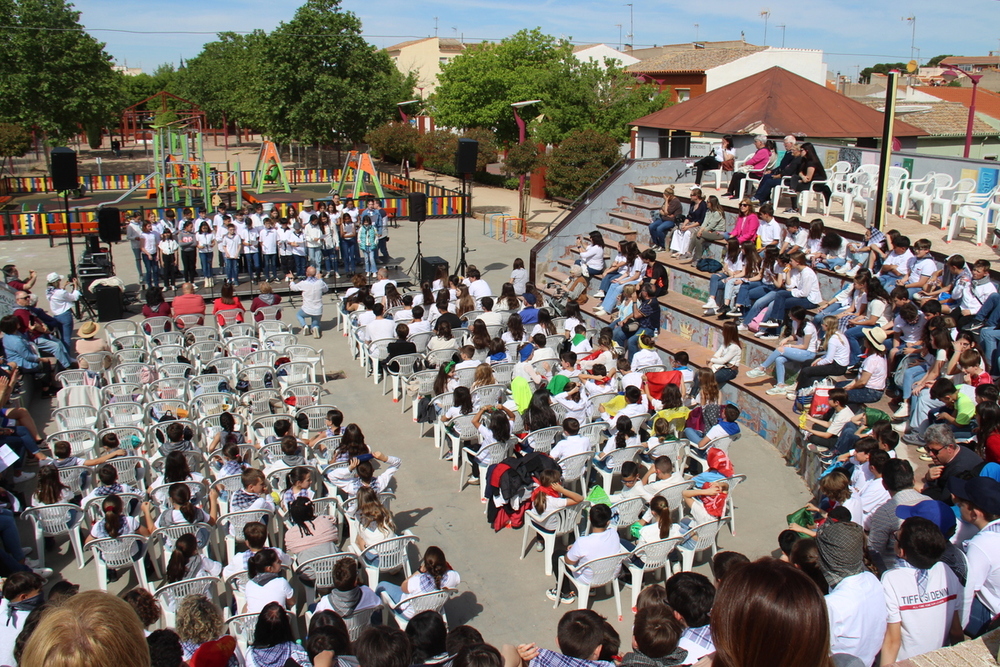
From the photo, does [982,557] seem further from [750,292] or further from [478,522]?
[750,292]

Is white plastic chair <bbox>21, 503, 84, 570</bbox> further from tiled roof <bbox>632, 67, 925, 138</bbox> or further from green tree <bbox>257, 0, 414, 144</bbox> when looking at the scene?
green tree <bbox>257, 0, 414, 144</bbox>

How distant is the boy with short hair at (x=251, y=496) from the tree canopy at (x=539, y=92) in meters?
24.4

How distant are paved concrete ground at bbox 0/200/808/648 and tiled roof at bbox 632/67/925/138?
9594 millimetres

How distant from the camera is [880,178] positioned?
38.0 feet

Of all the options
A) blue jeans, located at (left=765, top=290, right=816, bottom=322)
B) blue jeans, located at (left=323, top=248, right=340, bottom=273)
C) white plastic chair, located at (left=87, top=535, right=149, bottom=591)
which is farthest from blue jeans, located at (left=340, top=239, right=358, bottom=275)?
white plastic chair, located at (left=87, top=535, right=149, bottom=591)

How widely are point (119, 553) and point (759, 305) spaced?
9.14m

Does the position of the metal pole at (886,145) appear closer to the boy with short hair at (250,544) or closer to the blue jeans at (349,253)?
the boy with short hair at (250,544)

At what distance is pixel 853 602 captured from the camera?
4.51 metres

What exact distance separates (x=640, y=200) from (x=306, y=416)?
10793mm

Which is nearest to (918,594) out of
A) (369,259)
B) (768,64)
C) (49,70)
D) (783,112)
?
(369,259)

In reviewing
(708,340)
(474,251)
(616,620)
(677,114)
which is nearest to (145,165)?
(474,251)

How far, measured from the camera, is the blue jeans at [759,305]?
11728mm

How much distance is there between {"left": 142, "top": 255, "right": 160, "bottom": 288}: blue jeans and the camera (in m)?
16.4

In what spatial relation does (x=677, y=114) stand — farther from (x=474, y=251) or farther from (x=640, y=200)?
(x=474, y=251)
